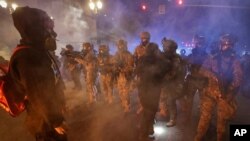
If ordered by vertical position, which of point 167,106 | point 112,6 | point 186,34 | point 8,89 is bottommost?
point 167,106

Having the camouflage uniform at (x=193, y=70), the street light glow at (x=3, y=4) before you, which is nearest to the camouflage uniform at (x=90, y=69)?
the camouflage uniform at (x=193, y=70)

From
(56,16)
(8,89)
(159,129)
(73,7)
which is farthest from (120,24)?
(8,89)

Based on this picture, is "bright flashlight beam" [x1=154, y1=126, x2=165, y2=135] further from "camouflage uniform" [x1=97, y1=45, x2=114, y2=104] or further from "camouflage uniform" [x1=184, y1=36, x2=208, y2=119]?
"camouflage uniform" [x1=97, y1=45, x2=114, y2=104]

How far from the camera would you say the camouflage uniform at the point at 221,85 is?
446 cm

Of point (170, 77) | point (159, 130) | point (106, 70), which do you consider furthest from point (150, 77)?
point (106, 70)

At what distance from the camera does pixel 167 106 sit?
689 cm

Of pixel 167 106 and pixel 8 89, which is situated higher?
pixel 8 89

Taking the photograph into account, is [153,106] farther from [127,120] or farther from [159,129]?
[127,120]

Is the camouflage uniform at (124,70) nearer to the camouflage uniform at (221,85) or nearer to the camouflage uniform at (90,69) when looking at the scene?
the camouflage uniform at (90,69)

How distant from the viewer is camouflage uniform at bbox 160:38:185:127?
596 centimetres

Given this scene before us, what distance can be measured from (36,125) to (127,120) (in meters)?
4.17

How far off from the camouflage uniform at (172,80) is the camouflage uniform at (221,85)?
3.90 ft

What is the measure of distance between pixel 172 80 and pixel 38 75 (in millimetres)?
4236

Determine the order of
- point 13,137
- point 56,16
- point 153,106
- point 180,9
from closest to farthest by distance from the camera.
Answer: point 153,106 → point 13,137 → point 56,16 → point 180,9
